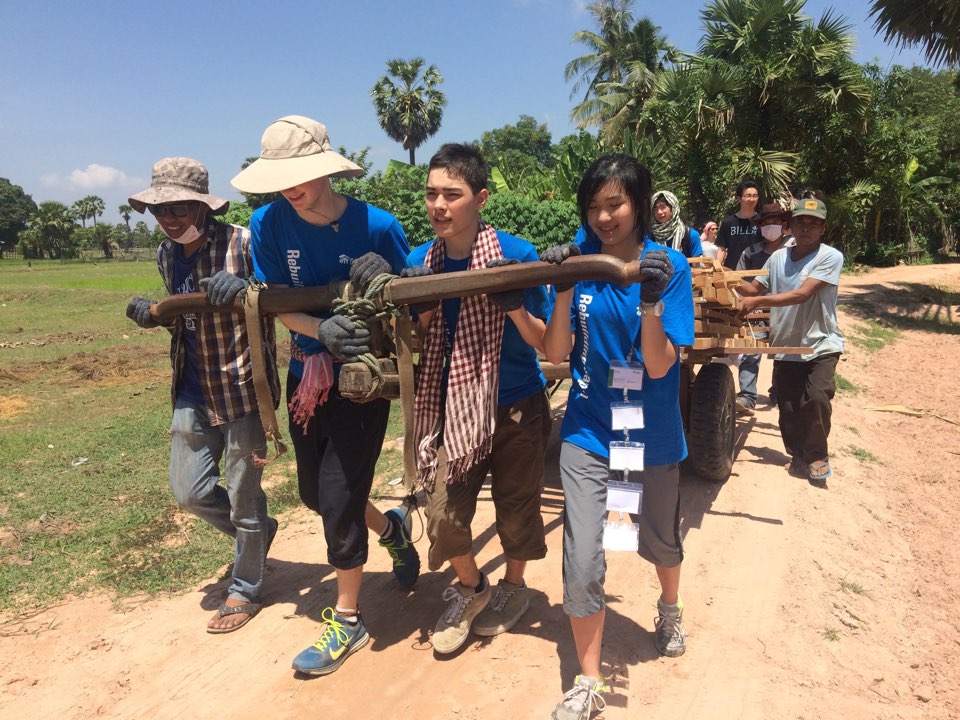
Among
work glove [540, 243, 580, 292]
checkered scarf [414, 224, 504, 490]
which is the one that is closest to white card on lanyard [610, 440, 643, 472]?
checkered scarf [414, 224, 504, 490]

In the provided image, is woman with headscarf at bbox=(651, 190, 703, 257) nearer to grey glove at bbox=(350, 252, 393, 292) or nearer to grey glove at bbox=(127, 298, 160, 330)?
grey glove at bbox=(350, 252, 393, 292)

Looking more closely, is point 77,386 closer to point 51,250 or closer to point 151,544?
point 151,544

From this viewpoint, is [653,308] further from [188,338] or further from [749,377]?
[749,377]

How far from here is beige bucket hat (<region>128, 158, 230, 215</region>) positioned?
296 centimetres

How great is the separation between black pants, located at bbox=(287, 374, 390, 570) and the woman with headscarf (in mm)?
3156

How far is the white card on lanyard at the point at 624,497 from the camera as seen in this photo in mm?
2600

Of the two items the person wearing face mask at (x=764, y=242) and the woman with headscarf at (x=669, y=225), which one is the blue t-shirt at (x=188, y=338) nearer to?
the woman with headscarf at (x=669, y=225)

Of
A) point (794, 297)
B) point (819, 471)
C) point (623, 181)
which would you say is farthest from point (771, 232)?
point (623, 181)

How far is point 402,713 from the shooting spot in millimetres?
2668

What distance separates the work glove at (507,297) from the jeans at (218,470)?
148 cm

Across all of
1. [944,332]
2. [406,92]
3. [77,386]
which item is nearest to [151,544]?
[77,386]

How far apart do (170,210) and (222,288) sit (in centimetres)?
58

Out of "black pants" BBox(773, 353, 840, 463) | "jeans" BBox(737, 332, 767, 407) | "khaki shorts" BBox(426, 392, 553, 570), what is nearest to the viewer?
"khaki shorts" BBox(426, 392, 553, 570)

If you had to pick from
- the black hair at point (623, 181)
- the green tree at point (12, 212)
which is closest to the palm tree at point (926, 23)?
the black hair at point (623, 181)
